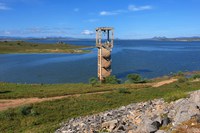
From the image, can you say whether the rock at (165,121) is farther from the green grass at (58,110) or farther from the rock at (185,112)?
the green grass at (58,110)

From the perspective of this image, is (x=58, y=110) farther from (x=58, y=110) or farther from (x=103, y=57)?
(x=103, y=57)

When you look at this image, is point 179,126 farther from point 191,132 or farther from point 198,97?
point 198,97

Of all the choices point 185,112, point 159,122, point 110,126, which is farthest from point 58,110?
point 185,112

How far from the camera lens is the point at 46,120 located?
25.4 m

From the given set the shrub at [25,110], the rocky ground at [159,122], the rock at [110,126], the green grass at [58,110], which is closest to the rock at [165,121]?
the rocky ground at [159,122]

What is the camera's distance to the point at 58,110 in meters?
28.0

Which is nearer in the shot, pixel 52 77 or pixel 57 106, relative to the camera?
pixel 57 106

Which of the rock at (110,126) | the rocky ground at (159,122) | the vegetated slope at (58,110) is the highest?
the rocky ground at (159,122)

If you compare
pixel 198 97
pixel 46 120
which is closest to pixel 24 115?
pixel 46 120

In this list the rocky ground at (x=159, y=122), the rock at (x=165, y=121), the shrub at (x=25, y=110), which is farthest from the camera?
the shrub at (x=25, y=110)

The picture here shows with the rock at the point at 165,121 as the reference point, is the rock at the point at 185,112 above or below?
above

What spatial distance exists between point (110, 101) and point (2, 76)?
51.5m

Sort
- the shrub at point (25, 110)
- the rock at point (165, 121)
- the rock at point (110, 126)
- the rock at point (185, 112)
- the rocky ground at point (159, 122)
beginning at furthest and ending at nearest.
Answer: the shrub at point (25, 110), the rock at point (110, 126), the rock at point (165, 121), the rock at point (185, 112), the rocky ground at point (159, 122)

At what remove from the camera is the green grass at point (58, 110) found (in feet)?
76.0
